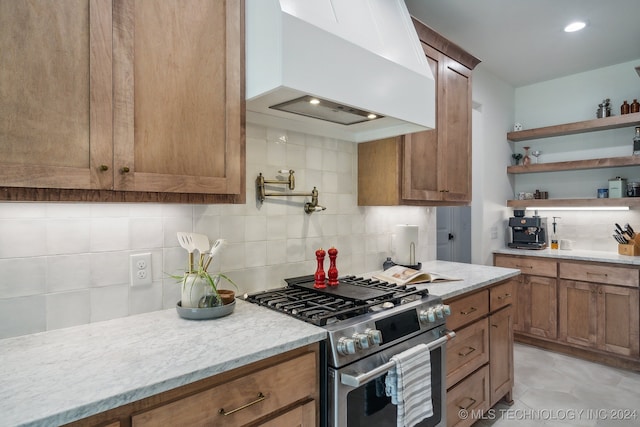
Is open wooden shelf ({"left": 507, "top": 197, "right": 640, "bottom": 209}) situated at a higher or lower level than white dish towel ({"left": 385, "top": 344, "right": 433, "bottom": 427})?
higher

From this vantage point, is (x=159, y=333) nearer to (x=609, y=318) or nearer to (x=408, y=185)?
(x=408, y=185)

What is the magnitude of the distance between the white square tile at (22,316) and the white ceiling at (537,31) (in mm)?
2684

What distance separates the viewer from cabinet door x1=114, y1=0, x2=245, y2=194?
1.17 metres

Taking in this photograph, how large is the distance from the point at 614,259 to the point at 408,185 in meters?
2.22

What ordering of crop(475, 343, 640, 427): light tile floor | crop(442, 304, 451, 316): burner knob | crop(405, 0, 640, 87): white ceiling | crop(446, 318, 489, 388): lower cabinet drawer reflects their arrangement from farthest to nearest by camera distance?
crop(405, 0, 640, 87): white ceiling < crop(475, 343, 640, 427): light tile floor < crop(446, 318, 489, 388): lower cabinet drawer < crop(442, 304, 451, 316): burner knob

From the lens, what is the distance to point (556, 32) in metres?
2.97

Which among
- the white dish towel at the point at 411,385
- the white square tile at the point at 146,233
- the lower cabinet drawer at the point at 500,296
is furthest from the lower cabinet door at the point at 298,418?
the lower cabinet drawer at the point at 500,296

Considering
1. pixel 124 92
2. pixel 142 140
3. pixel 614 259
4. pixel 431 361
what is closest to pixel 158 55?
pixel 124 92

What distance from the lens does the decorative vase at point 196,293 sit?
145 cm

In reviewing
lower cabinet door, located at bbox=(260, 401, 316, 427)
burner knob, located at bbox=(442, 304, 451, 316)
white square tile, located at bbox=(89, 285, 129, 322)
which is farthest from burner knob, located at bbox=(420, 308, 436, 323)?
white square tile, located at bbox=(89, 285, 129, 322)

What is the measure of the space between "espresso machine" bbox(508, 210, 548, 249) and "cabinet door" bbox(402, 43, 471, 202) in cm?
147

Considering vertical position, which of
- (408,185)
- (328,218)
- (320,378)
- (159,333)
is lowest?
(320,378)

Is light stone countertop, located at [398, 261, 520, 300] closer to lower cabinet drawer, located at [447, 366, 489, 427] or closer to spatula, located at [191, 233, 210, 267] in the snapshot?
lower cabinet drawer, located at [447, 366, 489, 427]

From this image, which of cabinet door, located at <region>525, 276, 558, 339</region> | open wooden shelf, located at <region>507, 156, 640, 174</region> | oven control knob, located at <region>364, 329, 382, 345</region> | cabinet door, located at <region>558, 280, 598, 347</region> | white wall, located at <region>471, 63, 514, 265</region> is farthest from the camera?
white wall, located at <region>471, 63, 514, 265</region>
